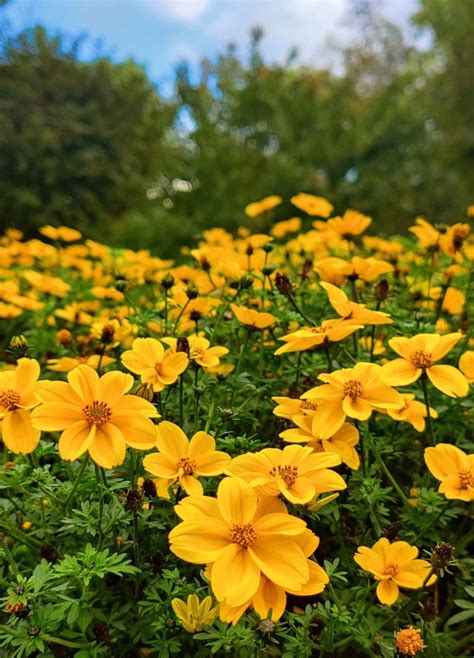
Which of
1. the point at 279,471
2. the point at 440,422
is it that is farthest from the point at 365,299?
the point at 279,471

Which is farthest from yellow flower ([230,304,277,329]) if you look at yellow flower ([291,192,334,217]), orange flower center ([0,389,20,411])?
yellow flower ([291,192,334,217])

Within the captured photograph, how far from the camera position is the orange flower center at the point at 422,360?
3.13 ft

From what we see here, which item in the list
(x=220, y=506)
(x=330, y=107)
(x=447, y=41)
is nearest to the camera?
(x=220, y=506)

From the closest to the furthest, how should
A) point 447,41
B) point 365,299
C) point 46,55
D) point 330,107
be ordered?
point 365,299, point 46,55, point 330,107, point 447,41

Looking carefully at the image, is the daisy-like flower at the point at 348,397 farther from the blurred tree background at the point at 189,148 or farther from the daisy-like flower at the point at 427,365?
the blurred tree background at the point at 189,148

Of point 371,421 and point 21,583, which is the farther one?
point 371,421

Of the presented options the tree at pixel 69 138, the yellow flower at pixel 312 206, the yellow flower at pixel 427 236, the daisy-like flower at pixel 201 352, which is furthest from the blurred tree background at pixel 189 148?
the daisy-like flower at pixel 201 352

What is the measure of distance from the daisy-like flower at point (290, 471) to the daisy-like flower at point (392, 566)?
0.18 metres

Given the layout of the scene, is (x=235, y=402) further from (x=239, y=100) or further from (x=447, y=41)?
(x=447, y=41)

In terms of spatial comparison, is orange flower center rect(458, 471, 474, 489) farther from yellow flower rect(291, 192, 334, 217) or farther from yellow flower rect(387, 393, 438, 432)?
yellow flower rect(291, 192, 334, 217)

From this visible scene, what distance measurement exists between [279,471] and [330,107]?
458 inches

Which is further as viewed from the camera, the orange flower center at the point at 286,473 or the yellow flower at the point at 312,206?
the yellow flower at the point at 312,206

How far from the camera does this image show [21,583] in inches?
30.9

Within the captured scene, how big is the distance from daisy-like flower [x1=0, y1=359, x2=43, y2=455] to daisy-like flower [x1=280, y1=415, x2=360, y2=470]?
368 millimetres
